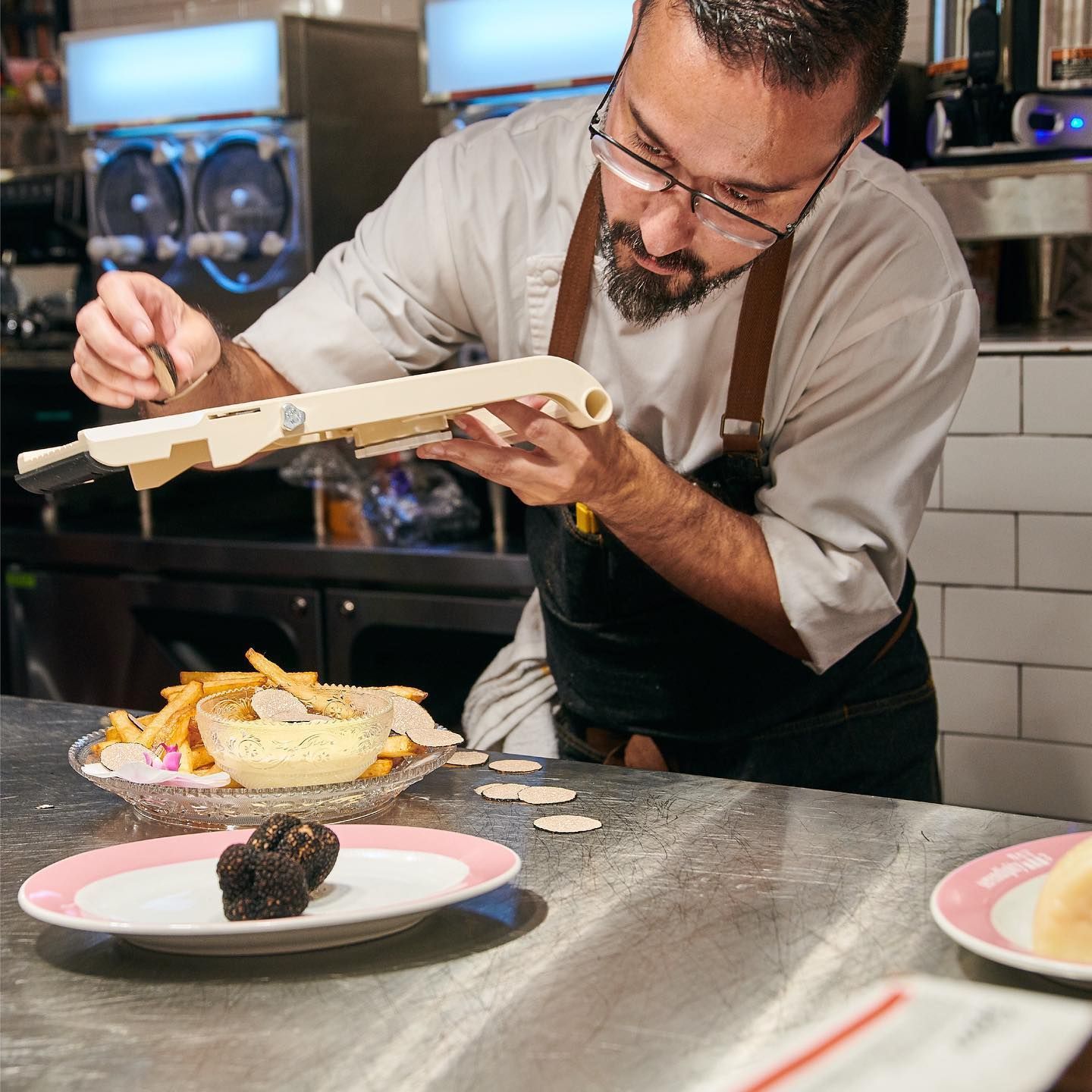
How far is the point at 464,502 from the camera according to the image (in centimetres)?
329

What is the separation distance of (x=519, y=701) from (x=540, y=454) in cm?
62

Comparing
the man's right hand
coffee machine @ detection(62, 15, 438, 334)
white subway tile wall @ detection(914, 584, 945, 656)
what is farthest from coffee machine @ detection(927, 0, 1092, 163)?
the man's right hand

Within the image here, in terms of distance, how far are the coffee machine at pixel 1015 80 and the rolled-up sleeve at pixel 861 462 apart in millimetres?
973

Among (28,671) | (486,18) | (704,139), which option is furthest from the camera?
(28,671)

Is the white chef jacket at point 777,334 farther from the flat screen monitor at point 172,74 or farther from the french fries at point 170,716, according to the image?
the flat screen monitor at point 172,74

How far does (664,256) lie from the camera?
5.14ft

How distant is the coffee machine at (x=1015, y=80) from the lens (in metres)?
2.55

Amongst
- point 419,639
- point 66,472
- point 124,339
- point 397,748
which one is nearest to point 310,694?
point 397,748

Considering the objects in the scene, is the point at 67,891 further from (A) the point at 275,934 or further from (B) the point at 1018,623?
(B) the point at 1018,623

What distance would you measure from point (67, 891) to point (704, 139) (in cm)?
88

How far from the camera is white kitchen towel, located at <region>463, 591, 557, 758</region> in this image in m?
1.96

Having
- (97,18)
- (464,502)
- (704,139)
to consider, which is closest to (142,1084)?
(704,139)

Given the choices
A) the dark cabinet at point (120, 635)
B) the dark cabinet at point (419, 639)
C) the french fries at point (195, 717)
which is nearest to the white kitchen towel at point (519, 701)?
the french fries at point (195, 717)

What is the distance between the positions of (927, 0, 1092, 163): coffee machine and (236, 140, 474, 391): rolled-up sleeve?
3.54 feet
